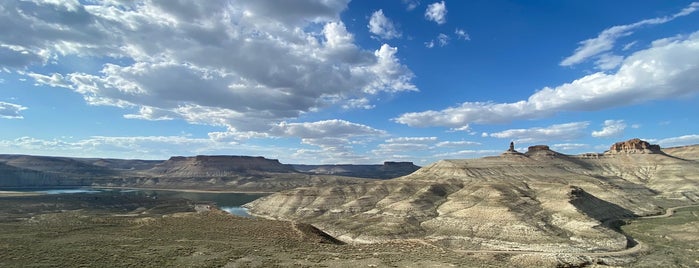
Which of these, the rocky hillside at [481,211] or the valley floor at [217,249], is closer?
the valley floor at [217,249]

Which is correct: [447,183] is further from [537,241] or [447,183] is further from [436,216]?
[537,241]

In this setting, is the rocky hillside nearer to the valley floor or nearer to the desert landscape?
the desert landscape

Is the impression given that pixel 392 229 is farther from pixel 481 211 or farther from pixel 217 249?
pixel 217 249

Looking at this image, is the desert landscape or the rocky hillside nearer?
the desert landscape

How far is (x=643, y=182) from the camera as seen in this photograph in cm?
19050

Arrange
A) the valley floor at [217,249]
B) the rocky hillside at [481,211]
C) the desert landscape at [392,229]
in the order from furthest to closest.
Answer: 1. the rocky hillside at [481,211]
2. the desert landscape at [392,229]
3. the valley floor at [217,249]

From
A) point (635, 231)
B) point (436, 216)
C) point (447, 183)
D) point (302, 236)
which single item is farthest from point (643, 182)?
point (302, 236)

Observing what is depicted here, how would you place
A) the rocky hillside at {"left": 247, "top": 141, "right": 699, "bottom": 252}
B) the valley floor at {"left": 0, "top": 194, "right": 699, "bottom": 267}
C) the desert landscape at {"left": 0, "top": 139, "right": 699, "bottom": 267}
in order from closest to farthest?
the valley floor at {"left": 0, "top": 194, "right": 699, "bottom": 267} < the desert landscape at {"left": 0, "top": 139, "right": 699, "bottom": 267} < the rocky hillside at {"left": 247, "top": 141, "right": 699, "bottom": 252}

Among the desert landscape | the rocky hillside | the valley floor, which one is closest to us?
the valley floor

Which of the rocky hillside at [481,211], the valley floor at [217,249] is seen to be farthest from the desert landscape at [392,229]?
the rocky hillside at [481,211]

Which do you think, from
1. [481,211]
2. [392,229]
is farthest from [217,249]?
[481,211]

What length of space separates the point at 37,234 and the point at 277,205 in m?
103

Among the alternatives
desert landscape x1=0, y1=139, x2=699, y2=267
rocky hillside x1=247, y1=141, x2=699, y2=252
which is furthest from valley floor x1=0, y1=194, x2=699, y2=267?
rocky hillside x1=247, y1=141, x2=699, y2=252

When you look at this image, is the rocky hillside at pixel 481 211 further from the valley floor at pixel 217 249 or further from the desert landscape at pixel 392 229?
the valley floor at pixel 217 249
